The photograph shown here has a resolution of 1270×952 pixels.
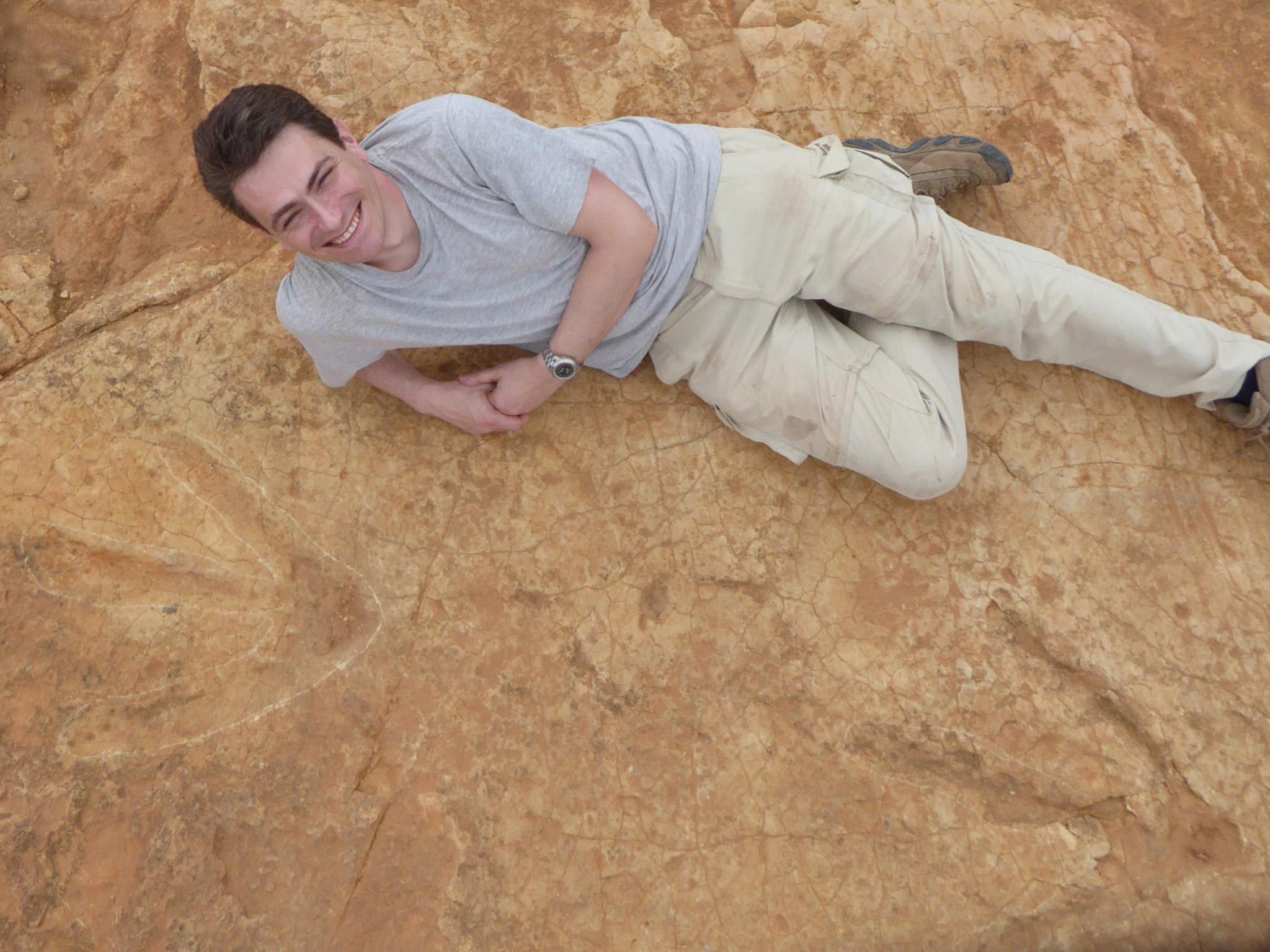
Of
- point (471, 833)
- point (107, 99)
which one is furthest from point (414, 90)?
point (471, 833)

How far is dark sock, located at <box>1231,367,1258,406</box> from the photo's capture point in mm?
1978

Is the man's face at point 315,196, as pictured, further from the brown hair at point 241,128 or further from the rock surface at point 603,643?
the rock surface at point 603,643

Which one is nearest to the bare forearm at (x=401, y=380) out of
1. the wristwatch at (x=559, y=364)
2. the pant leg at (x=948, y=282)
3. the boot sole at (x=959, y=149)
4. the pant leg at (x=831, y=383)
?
the wristwatch at (x=559, y=364)

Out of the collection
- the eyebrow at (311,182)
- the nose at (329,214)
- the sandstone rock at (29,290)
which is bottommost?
the sandstone rock at (29,290)

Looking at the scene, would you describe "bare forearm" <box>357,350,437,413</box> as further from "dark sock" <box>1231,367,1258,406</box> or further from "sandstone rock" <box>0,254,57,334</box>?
"dark sock" <box>1231,367,1258,406</box>

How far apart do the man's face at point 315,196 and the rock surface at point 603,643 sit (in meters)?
0.65

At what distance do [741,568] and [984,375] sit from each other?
2.62 ft

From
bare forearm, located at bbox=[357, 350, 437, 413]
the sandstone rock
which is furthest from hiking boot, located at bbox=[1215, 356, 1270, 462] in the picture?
the sandstone rock

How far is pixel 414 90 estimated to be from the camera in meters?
2.39

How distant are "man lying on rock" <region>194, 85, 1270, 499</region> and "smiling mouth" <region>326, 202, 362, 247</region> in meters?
0.06

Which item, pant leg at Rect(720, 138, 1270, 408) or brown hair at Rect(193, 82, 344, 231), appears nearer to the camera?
brown hair at Rect(193, 82, 344, 231)

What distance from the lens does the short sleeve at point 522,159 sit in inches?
62.3

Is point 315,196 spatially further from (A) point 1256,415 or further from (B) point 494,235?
(A) point 1256,415

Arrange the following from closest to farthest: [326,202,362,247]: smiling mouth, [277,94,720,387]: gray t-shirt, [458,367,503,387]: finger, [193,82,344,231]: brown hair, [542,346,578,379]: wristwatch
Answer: [193,82,344,231]: brown hair → [326,202,362,247]: smiling mouth → [277,94,720,387]: gray t-shirt → [542,346,578,379]: wristwatch → [458,367,503,387]: finger
